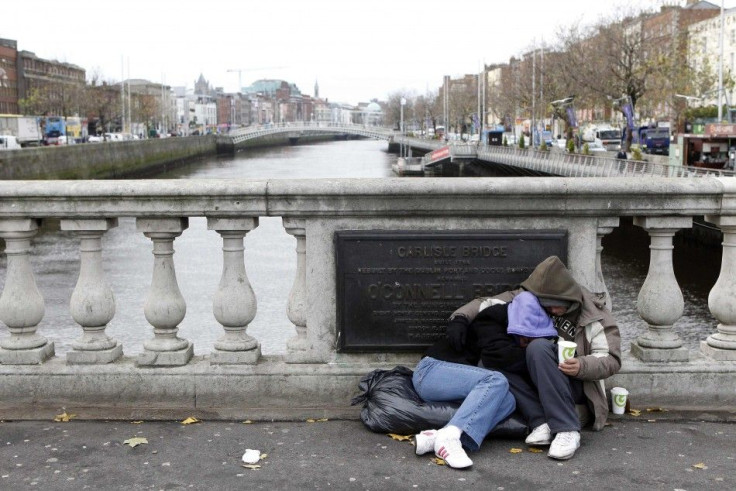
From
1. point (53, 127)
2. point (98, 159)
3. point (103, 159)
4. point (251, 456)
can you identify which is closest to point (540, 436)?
point (251, 456)

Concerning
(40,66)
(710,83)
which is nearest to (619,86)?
(710,83)

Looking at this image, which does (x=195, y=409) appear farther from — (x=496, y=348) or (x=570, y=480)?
(x=570, y=480)

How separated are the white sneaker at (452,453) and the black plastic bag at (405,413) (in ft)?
0.86

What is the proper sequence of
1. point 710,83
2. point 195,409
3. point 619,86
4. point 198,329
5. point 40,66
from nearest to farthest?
point 195,409
point 198,329
point 619,86
point 710,83
point 40,66

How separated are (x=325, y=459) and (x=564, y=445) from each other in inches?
46.1

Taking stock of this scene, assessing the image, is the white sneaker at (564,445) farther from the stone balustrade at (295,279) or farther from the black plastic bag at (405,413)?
the stone balustrade at (295,279)

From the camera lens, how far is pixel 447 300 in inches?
213

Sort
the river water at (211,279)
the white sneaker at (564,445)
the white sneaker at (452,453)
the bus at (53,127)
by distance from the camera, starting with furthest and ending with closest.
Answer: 1. the bus at (53,127)
2. the river water at (211,279)
3. the white sneaker at (564,445)
4. the white sneaker at (452,453)

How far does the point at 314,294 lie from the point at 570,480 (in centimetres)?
183

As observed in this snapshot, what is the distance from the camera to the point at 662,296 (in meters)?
5.38

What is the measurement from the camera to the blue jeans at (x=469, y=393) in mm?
4688

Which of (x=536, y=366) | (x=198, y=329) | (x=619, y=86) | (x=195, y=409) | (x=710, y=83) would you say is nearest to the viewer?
(x=536, y=366)

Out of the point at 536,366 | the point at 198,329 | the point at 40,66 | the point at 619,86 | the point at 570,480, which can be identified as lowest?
the point at 198,329

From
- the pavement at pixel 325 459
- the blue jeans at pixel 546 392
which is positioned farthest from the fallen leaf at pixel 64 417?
the blue jeans at pixel 546 392
